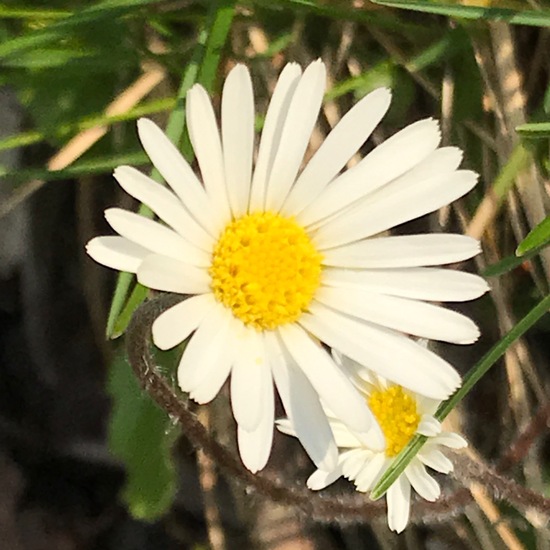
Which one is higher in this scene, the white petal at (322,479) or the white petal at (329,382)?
the white petal at (329,382)

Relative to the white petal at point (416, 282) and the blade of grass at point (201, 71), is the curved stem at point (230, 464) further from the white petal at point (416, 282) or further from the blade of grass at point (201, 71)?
the white petal at point (416, 282)

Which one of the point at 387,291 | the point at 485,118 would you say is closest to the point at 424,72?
the point at 485,118

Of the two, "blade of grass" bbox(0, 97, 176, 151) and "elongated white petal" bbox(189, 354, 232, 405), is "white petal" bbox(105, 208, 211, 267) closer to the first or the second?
"elongated white petal" bbox(189, 354, 232, 405)

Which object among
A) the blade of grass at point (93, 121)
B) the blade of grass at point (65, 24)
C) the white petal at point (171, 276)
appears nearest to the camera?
the white petal at point (171, 276)

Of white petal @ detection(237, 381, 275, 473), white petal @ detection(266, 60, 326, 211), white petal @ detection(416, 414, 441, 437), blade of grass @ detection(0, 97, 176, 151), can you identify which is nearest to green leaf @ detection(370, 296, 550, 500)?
white petal @ detection(416, 414, 441, 437)

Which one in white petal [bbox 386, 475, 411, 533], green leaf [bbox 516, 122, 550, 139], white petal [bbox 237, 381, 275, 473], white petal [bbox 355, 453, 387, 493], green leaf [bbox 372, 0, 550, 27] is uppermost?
green leaf [bbox 372, 0, 550, 27]

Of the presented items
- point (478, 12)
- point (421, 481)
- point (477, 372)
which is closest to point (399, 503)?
point (421, 481)

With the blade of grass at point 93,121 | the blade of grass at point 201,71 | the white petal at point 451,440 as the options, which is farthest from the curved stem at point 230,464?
the blade of grass at point 93,121

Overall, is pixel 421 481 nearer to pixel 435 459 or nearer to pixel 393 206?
pixel 435 459
